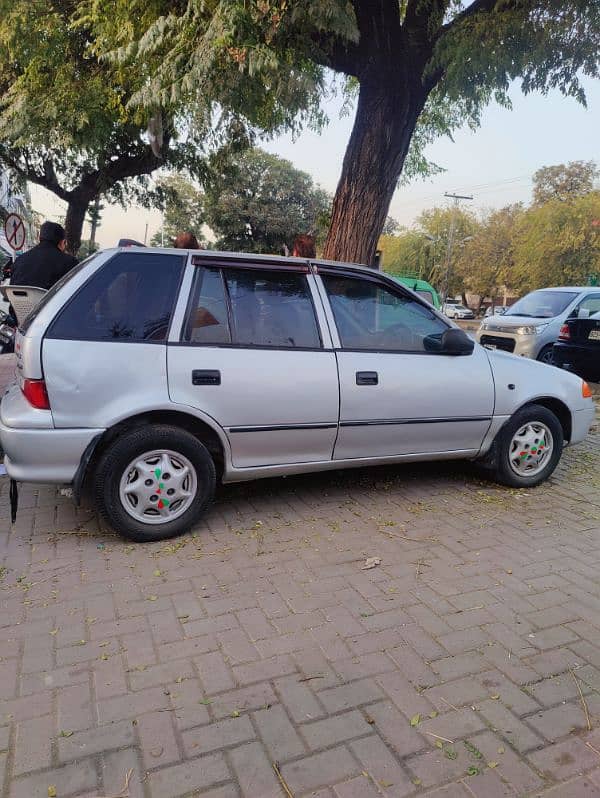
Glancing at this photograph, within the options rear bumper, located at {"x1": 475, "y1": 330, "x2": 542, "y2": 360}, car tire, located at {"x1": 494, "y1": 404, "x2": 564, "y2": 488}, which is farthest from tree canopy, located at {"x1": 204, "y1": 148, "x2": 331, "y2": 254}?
car tire, located at {"x1": 494, "y1": 404, "x2": 564, "y2": 488}

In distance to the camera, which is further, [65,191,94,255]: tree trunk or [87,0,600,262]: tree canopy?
[65,191,94,255]: tree trunk

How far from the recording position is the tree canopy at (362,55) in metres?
5.58

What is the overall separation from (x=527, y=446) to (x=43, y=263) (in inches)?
189

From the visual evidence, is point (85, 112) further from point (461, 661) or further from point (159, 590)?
point (461, 661)

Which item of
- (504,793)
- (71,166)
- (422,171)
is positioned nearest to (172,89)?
(504,793)

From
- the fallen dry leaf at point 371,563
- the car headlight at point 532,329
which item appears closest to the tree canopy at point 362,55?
the fallen dry leaf at point 371,563

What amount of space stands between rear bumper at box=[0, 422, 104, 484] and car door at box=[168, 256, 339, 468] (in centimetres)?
62

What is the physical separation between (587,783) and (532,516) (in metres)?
2.48

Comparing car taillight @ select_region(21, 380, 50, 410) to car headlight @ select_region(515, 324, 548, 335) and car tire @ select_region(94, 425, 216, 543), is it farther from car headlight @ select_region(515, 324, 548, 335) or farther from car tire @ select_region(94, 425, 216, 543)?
car headlight @ select_region(515, 324, 548, 335)

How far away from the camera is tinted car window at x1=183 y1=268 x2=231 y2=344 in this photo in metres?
3.63

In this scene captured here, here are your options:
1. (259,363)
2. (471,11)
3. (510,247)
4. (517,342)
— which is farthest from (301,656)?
(510,247)

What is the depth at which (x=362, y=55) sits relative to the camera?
6883mm

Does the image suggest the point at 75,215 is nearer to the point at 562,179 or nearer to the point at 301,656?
the point at 301,656

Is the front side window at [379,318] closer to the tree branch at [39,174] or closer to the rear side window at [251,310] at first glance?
the rear side window at [251,310]
